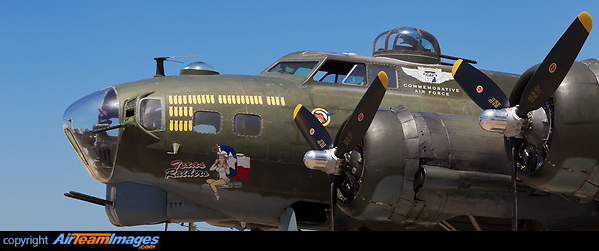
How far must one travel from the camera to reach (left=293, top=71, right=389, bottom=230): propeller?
11164 mm

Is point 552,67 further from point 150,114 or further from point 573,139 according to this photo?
point 150,114

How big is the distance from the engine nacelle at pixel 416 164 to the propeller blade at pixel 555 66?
1.40m

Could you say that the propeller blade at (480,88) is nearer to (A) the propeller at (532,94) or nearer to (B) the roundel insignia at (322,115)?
(A) the propeller at (532,94)

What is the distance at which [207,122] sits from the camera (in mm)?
12156

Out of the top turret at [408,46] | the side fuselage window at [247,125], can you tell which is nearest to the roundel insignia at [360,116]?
the side fuselage window at [247,125]

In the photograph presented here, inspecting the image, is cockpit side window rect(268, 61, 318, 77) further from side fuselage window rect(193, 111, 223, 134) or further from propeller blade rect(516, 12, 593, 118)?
propeller blade rect(516, 12, 593, 118)

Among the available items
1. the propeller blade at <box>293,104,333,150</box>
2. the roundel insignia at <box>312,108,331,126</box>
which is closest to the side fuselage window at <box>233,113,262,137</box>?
the propeller blade at <box>293,104,333,150</box>

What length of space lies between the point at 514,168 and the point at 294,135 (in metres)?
3.88

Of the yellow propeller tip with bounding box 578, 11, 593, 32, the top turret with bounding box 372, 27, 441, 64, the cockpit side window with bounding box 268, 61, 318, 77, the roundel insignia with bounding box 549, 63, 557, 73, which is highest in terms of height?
the yellow propeller tip with bounding box 578, 11, 593, 32

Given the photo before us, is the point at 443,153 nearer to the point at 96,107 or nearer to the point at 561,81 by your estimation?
the point at 561,81

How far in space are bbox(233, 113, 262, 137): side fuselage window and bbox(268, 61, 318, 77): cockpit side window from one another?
5.63ft

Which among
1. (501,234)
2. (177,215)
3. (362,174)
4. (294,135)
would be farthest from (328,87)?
(501,234)

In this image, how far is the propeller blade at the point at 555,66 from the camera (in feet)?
30.7

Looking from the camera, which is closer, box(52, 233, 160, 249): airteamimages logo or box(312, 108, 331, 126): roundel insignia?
box(52, 233, 160, 249): airteamimages logo
